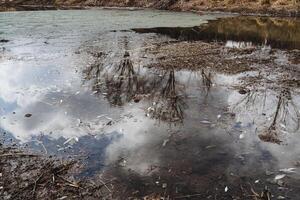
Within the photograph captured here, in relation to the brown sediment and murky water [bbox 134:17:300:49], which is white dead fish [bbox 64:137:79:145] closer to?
the brown sediment

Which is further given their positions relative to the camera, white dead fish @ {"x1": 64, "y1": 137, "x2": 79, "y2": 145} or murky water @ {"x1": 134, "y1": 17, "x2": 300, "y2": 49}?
murky water @ {"x1": 134, "y1": 17, "x2": 300, "y2": 49}

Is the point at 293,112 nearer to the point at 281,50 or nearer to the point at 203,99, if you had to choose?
the point at 203,99

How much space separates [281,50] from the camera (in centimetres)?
1361

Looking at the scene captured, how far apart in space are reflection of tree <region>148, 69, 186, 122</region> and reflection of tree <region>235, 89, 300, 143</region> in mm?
1381

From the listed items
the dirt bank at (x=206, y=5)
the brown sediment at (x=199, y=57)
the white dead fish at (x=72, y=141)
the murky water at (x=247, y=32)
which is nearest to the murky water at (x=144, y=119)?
the white dead fish at (x=72, y=141)

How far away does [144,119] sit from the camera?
25.5 feet

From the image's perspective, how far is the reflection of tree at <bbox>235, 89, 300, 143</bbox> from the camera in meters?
7.05

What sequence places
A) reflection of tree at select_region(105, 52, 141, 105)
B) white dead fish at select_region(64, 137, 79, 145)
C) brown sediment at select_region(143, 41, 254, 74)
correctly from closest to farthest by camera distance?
white dead fish at select_region(64, 137, 79, 145), reflection of tree at select_region(105, 52, 141, 105), brown sediment at select_region(143, 41, 254, 74)

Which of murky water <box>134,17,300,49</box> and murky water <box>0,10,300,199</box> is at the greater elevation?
murky water <box>134,17,300,49</box>

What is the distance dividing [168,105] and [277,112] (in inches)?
95.3

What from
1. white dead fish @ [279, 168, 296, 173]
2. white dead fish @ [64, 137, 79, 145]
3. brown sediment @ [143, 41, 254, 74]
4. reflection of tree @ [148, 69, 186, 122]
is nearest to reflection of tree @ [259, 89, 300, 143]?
white dead fish @ [279, 168, 296, 173]

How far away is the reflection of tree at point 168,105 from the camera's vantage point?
25.8 feet

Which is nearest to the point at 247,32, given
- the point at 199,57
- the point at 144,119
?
the point at 199,57

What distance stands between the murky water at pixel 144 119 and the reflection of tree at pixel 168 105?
2 centimetres
